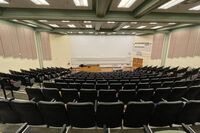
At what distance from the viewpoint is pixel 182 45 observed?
1007 cm

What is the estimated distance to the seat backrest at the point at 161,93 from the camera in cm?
318

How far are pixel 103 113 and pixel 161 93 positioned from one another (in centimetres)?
193

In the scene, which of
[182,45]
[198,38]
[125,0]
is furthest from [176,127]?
[182,45]

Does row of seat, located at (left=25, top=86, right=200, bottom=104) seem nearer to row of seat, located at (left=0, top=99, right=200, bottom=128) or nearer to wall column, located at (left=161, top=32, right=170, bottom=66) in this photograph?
row of seat, located at (left=0, top=99, right=200, bottom=128)

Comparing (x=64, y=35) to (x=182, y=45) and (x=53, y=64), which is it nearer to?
(x=53, y=64)

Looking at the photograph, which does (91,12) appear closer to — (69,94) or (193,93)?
(69,94)

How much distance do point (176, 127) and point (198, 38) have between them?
8.52 metres

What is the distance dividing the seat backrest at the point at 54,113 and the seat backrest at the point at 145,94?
1.89m

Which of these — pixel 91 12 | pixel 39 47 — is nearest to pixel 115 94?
pixel 91 12

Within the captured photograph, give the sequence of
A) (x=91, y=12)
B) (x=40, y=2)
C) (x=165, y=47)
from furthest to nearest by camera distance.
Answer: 1. (x=165, y=47)
2. (x=91, y=12)
3. (x=40, y=2)

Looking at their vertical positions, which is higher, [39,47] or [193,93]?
[39,47]

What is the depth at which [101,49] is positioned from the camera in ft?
52.6

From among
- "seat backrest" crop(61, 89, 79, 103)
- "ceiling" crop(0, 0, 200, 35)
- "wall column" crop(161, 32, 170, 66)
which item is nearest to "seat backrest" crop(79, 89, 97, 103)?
"seat backrest" crop(61, 89, 79, 103)

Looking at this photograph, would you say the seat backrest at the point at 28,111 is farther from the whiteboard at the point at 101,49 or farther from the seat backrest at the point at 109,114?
the whiteboard at the point at 101,49
